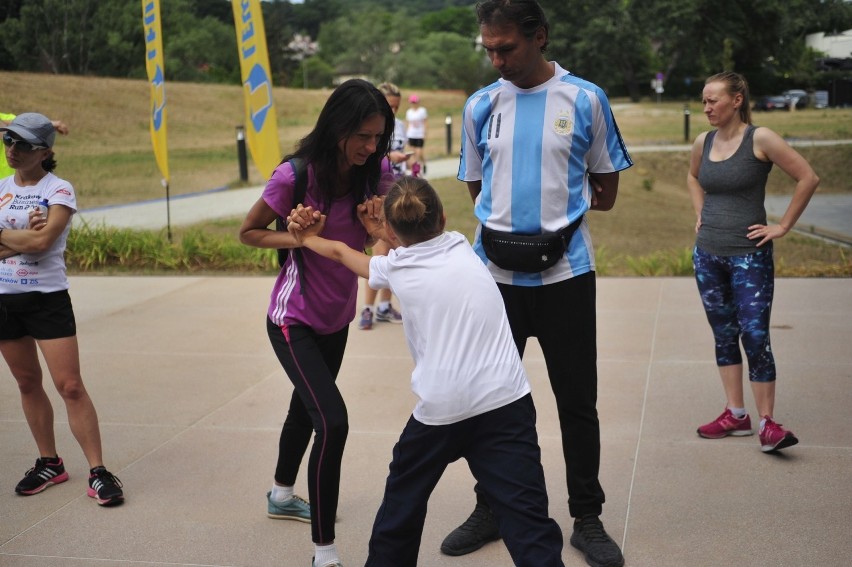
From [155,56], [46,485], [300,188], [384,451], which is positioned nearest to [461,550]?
[384,451]

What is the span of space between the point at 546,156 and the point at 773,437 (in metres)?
1.97

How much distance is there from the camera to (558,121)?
3438 mm

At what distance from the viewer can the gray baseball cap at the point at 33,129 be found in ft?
13.3

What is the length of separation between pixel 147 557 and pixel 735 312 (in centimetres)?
289

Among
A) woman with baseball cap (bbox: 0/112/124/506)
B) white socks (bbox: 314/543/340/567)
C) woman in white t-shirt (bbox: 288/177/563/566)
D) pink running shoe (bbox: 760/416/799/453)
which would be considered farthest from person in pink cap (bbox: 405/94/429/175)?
woman in white t-shirt (bbox: 288/177/563/566)

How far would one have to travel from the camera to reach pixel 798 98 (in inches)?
588

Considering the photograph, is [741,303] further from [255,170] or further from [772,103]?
[255,170]

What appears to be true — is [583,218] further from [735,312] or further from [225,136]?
[225,136]

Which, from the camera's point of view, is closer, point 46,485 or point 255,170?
point 46,485

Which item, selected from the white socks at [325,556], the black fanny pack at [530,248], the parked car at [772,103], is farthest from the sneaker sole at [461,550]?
the parked car at [772,103]

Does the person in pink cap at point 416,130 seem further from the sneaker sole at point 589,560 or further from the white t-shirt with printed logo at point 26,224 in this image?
the sneaker sole at point 589,560

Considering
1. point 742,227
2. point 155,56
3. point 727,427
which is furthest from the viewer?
point 155,56

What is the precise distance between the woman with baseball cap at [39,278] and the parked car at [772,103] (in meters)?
13.7

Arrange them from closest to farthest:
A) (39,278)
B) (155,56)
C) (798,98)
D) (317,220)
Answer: (317,220)
(39,278)
(155,56)
(798,98)
